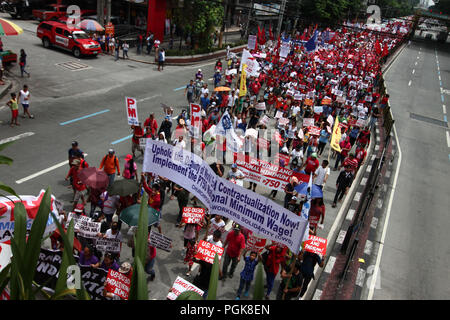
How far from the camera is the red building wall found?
108 feet

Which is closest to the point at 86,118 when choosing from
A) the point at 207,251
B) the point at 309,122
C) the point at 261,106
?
the point at 261,106

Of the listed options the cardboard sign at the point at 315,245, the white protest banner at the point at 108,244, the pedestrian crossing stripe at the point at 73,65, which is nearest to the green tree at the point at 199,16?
the pedestrian crossing stripe at the point at 73,65

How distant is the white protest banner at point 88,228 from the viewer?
26.1 feet

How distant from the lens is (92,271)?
22.7 ft

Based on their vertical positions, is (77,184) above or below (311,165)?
below

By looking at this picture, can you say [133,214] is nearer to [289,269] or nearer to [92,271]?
[92,271]

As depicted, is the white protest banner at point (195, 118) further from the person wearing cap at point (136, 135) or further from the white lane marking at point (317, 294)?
the white lane marking at point (317, 294)

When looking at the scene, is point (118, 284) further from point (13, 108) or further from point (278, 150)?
point (13, 108)

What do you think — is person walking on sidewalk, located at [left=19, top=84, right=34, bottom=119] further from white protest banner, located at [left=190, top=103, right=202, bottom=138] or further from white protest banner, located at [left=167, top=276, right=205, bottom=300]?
white protest banner, located at [left=167, top=276, right=205, bottom=300]

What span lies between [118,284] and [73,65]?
22155mm

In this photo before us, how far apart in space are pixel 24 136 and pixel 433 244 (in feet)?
48.7

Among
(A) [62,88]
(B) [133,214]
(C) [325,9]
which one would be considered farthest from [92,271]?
(C) [325,9]

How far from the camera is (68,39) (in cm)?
2664
